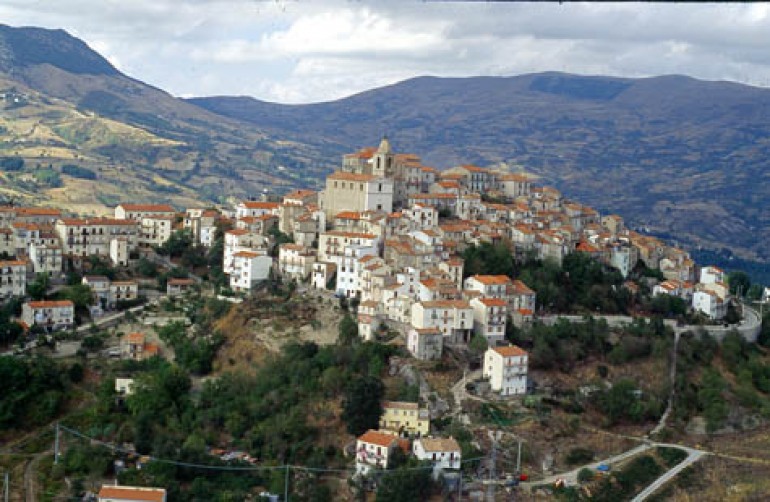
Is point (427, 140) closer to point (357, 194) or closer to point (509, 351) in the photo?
point (357, 194)

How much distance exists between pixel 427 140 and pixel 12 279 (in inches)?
5368

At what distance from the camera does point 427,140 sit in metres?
167

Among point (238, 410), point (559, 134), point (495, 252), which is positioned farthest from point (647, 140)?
point (238, 410)

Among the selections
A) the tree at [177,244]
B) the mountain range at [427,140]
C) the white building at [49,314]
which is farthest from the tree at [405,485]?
the mountain range at [427,140]

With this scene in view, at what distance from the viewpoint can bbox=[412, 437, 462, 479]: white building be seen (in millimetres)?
24094

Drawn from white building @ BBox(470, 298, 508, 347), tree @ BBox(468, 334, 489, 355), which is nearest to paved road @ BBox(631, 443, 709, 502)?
white building @ BBox(470, 298, 508, 347)

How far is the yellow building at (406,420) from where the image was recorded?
2564cm

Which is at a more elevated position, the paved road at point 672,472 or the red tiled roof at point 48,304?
the red tiled roof at point 48,304

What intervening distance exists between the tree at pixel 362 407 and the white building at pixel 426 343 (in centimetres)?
251

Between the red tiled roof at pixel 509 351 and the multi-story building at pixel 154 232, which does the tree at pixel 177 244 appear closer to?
the multi-story building at pixel 154 232

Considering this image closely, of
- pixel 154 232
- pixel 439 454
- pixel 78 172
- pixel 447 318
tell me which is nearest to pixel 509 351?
pixel 447 318

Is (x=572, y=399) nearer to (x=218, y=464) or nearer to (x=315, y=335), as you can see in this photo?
(x=315, y=335)

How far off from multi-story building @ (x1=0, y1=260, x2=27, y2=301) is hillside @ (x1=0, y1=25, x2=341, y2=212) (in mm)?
38095

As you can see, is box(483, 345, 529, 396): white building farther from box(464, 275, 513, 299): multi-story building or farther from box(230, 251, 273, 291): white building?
box(230, 251, 273, 291): white building
